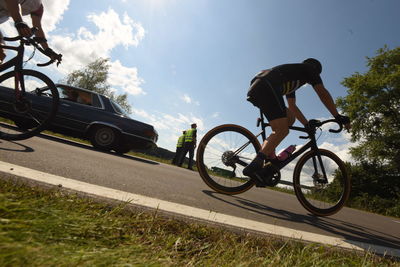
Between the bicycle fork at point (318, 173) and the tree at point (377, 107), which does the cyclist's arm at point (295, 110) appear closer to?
the bicycle fork at point (318, 173)

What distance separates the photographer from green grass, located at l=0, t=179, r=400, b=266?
751mm

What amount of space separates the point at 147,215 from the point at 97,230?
15.7 inches

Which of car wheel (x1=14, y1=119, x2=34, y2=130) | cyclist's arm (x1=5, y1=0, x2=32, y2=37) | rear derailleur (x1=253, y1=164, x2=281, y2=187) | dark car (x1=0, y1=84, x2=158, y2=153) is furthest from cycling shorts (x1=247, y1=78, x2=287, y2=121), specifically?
dark car (x1=0, y1=84, x2=158, y2=153)

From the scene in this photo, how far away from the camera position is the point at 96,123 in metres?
6.43

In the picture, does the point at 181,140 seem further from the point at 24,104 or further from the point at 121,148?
the point at 24,104

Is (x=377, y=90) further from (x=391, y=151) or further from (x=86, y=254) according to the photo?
(x=86, y=254)

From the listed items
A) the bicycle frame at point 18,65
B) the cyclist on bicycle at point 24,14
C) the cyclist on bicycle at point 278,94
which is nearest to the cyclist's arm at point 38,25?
the cyclist on bicycle at point 24,14

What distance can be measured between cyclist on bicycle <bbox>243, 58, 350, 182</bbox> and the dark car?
3.96 metres

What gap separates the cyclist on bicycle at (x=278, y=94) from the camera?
3.20 meters

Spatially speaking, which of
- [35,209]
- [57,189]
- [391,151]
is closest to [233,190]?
[57,189]

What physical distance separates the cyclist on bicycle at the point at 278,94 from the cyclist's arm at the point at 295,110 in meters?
0.35

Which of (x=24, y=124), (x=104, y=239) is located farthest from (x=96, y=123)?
(x=104, y=239)

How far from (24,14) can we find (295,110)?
3.79 meters

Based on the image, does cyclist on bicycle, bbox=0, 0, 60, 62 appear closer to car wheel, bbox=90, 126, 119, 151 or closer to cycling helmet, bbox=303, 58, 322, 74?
cycling helmet, bbox=303, 58, 322, 74
